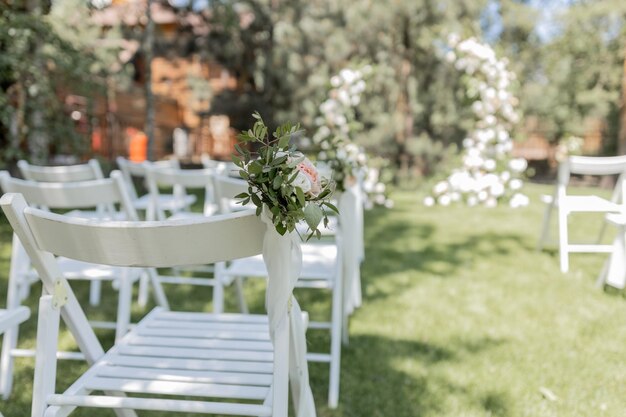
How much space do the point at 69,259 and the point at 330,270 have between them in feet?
3.90

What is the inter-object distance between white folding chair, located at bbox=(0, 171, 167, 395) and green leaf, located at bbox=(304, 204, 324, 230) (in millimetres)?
1179

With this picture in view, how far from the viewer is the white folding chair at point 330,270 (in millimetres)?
2355

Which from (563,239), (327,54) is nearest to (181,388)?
(563,239)

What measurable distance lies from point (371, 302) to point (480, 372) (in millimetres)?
1175

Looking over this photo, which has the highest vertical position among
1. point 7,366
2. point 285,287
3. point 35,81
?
point 35,81

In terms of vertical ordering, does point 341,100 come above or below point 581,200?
above

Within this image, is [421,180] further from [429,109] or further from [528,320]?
[528,320]

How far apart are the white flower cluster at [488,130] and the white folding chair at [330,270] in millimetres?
4499

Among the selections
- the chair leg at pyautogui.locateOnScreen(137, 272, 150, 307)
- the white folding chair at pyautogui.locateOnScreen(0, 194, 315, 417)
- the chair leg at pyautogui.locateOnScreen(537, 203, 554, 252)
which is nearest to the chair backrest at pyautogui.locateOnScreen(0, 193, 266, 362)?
the white folding chair at pyautogui.locateOnScreen(0, 194, 315, 417)

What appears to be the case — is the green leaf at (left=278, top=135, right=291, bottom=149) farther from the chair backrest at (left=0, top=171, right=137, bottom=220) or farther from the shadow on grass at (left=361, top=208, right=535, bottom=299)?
the shadow on grass at (left=361, top=208, right=535, bottom=299)

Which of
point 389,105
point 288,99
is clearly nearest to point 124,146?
point 288,99

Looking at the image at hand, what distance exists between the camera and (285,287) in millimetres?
1339

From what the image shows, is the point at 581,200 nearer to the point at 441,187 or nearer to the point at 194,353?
the point at 194,353

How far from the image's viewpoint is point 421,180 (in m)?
10.6
